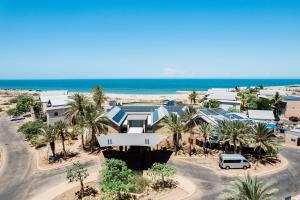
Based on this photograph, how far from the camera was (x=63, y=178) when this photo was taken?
37281 millimetres

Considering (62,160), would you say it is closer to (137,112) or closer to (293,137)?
(137,112)

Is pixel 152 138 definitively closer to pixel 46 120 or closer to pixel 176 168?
pixel 176 168

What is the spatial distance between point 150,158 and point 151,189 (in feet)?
35.5

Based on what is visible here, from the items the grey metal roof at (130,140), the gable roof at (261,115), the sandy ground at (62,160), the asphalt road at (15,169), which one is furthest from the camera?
the gable roof at (261,115)

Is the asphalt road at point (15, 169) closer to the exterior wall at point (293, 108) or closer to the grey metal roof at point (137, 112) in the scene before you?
the grey metal roof at point (137, 112)

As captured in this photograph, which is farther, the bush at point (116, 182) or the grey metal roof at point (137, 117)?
the grey metal roof at point (137, 117)

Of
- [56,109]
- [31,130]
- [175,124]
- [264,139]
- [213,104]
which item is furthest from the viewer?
[213,104]

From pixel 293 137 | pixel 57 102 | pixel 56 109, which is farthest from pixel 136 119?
pixel 293 137

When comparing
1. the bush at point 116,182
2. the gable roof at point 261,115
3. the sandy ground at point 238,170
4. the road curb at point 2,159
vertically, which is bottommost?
the road curb at point 2,159

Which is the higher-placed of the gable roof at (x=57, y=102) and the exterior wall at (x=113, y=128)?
the gable roof at (x=57, y=102)

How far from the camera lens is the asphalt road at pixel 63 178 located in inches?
1297

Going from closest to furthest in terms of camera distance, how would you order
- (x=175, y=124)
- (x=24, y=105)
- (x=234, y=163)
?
(x=234, y=163), (x=175, y=124), (x=24, y=105)

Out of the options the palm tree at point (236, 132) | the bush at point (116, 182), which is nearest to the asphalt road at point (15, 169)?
the bush at point (116, 182)

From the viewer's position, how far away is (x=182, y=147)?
4994 centimetres
